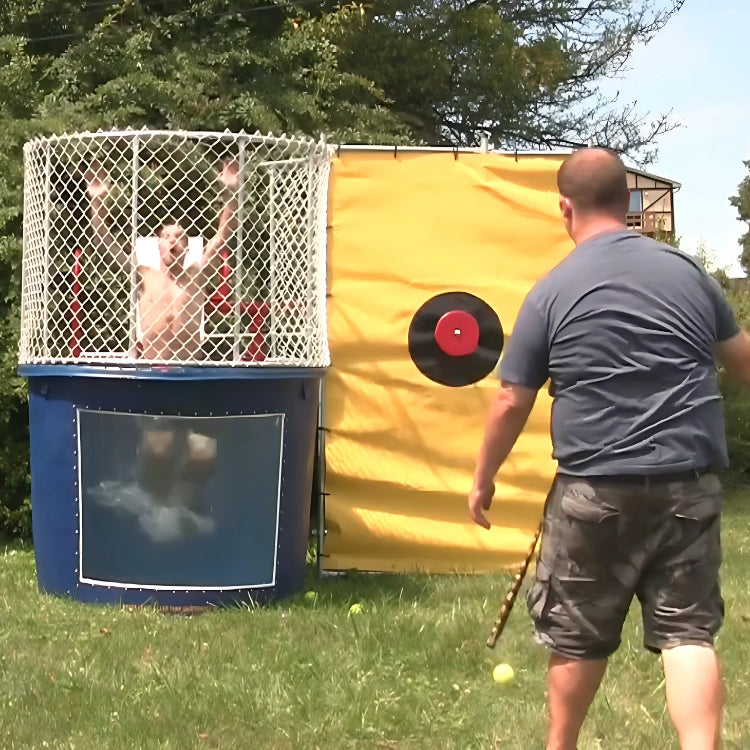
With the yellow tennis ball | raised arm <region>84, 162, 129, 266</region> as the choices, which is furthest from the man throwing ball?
raised arm <region>84, 162, 129, 266</region>

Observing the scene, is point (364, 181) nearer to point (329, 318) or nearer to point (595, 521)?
point (329, 318)

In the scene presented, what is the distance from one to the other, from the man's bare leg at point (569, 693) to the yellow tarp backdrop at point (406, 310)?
3.24m

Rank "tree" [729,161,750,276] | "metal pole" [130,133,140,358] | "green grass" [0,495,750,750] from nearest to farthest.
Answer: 1. "green grass" [0,495,750,750]
2. "metal pole" [130,133,140,358]
3. "tree" [729,161,750,276]

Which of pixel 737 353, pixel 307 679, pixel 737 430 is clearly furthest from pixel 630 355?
pixel 737 430

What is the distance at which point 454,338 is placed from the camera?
6262 mm

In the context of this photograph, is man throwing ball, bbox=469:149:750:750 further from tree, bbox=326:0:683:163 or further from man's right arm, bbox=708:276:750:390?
tree, bbox=326:0:683:163

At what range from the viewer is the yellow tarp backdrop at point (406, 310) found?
629 cm

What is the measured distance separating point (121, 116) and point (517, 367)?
7222mm

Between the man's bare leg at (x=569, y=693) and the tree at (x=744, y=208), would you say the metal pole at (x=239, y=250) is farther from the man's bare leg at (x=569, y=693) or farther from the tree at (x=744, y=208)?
the tree at (x=744, y=208)

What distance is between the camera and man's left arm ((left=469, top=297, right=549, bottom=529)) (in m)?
2.97

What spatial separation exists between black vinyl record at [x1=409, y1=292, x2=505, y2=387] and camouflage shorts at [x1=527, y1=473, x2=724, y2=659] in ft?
10.8

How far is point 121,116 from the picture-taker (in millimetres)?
9336

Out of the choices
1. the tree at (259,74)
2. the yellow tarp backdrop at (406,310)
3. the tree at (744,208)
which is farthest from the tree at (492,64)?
the tree at (744,208)

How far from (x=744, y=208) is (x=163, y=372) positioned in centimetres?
5111
